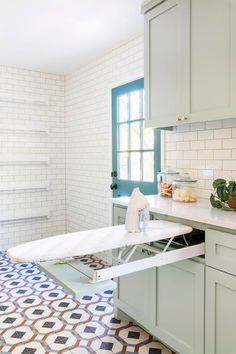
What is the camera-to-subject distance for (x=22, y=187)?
4.47 metres

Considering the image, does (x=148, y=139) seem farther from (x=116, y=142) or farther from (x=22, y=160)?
(x=22, y=160)

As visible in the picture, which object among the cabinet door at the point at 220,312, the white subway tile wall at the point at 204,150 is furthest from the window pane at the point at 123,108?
the cabinet door at the point at 220,312

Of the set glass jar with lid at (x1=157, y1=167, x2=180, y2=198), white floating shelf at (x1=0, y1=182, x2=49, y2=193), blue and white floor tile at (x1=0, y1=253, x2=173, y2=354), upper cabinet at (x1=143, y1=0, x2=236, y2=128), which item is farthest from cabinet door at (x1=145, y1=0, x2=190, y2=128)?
white floating shelf at (x1=0, y1=182, x2=49, y2=193)

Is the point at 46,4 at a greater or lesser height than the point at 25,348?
greater

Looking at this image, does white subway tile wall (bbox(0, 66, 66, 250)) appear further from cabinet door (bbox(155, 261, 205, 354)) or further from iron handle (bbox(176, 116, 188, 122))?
cabinet door (bbox(155, 261, 205, 354))

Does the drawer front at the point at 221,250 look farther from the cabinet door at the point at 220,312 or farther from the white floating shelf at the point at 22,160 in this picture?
the white floating shelf at the point at 22,160

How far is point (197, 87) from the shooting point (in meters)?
2.10

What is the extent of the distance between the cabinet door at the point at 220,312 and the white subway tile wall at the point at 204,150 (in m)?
0.87

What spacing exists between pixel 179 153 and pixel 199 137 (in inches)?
10.4

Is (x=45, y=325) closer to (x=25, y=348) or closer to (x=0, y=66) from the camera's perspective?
(x=25, y=348)

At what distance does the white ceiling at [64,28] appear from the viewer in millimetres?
2611

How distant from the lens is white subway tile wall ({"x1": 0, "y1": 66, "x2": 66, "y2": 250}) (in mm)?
4344

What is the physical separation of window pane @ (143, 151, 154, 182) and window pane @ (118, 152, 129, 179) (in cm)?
32

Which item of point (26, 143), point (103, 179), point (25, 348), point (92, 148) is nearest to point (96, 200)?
point (103, 179)
